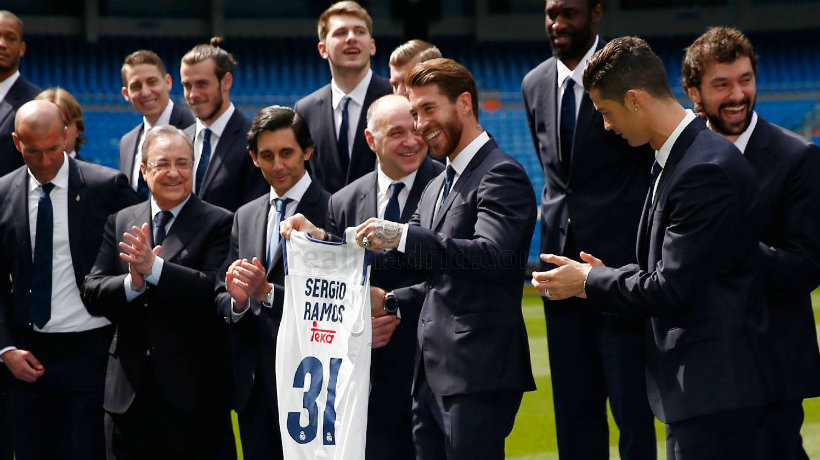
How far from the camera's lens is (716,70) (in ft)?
13.8

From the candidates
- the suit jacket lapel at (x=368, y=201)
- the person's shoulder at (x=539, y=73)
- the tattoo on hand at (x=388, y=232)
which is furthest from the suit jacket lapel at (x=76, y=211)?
the person's shoulder at (x=539, y=73)

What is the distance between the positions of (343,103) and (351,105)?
65 mm

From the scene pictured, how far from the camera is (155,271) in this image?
465 cm

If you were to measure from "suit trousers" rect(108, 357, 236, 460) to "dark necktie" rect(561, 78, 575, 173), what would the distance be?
2.12 meters

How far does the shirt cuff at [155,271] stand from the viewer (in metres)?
4.64

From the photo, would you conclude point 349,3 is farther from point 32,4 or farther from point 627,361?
point 32,4

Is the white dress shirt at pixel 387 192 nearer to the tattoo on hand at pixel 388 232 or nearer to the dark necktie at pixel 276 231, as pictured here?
the dark necktie at pixel 276 231

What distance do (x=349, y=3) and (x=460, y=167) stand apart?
7.88ft

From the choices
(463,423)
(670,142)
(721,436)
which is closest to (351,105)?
(463,423)

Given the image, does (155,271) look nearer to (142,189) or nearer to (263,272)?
(263,272)

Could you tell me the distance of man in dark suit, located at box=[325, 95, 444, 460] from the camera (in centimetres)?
454

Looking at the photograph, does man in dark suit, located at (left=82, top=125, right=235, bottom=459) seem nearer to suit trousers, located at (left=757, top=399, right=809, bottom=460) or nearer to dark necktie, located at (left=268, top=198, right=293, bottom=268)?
dark necktie, located at (left=268, top=198, right=293, bottom=268)

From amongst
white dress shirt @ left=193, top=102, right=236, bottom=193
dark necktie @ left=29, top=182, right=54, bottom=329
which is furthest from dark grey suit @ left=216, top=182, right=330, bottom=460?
white dress shirt @ left=193, top=102, right=236, bottom=193

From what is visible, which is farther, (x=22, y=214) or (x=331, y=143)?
(x=331, y=143)
